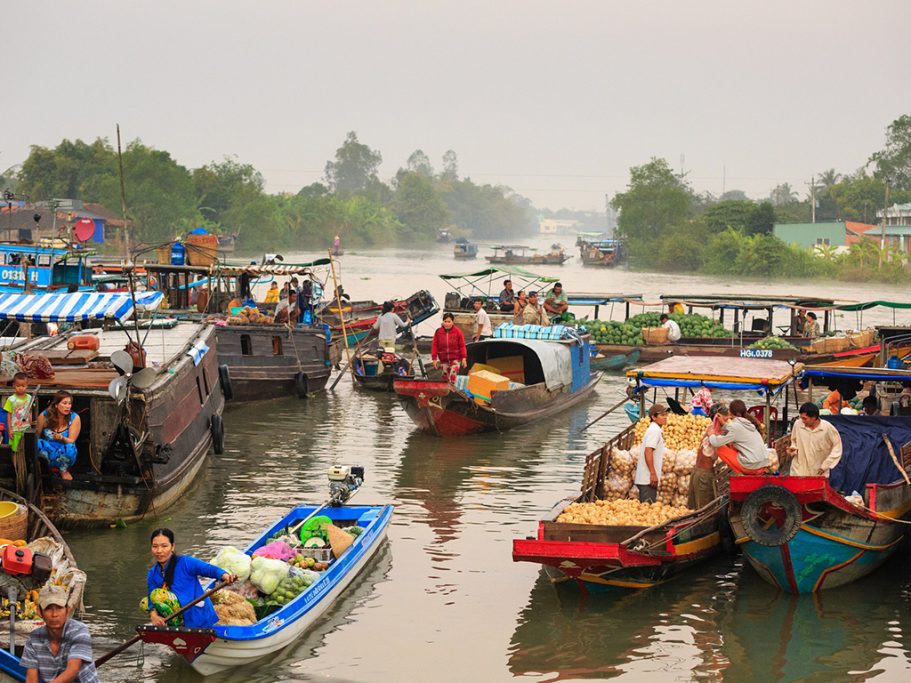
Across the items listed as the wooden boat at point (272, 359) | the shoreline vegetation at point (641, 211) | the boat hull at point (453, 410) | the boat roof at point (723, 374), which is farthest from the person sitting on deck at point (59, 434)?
the shoreline vegetation at point (641, 211)

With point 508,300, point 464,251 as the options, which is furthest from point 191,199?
point 508,300

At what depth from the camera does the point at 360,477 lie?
1370cm

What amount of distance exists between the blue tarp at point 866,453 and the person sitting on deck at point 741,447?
1377mm

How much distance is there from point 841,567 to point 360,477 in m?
5.28

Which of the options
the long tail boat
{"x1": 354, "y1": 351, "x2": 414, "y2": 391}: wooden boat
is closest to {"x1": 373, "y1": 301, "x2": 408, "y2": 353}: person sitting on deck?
{"x1": 354, "y1": 351, "x2": 414, "y2": 391}: wooden boat

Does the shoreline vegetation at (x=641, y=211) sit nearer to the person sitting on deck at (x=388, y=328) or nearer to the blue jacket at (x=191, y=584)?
the person sitting on deck at (x=388, y=328)

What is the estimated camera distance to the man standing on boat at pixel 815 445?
11.7 meters

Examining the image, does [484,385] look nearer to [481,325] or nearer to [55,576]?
[481,325]

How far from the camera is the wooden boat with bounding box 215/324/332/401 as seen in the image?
22.5 metres

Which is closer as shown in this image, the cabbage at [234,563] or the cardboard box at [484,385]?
the cabbage at [234,563]

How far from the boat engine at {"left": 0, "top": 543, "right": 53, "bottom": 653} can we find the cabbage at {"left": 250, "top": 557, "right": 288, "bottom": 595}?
1.70 metres

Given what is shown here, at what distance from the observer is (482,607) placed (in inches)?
452

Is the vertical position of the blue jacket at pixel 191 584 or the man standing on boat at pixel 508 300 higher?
the man standing on boat at pixel 508 300

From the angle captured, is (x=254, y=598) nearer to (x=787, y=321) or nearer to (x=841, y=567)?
(x=841, y=567)
